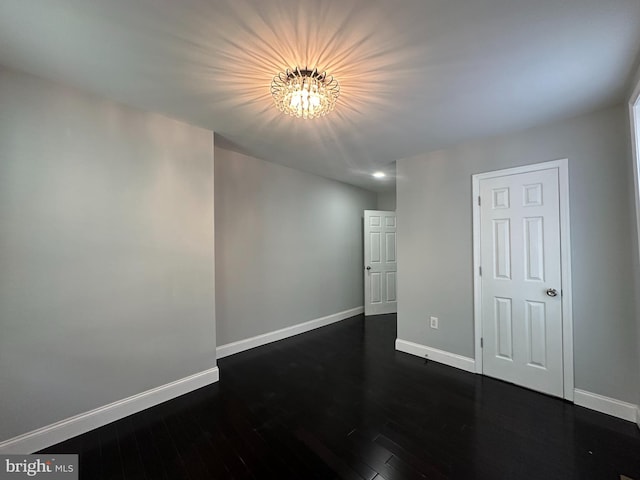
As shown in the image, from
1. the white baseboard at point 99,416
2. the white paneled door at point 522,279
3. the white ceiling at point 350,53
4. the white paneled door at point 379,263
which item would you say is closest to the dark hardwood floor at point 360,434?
the white baseboard at point 99,416

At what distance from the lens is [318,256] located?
4305 mm

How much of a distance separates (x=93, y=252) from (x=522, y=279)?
3683 millimetres

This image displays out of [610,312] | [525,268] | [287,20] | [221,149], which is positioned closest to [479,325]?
[525,268]

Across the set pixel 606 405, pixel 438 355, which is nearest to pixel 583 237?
pixel 606 405

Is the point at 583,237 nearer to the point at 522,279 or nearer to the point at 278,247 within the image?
the point at 522,279

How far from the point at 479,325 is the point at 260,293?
2.60 metres

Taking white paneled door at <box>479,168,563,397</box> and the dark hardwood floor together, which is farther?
white paneled door at <box>479,168,563,397</box>

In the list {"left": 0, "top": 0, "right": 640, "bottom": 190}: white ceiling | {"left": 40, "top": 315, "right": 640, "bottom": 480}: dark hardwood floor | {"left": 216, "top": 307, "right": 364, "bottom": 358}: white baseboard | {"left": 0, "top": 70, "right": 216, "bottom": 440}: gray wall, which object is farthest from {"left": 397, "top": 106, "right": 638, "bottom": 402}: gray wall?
{"left": 0, "top": 70, "right": 216, "bottom": 440}: gray wall

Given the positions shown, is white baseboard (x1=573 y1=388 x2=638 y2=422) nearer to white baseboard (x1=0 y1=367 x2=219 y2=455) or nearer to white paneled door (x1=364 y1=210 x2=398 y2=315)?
white paneled door (x1=364 y1=210 x2=398 y2=315)

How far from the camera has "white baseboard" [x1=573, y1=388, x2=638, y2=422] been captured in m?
1.98

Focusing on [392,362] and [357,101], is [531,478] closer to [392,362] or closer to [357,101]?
[392,362]

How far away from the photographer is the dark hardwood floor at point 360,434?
1577 millimetres

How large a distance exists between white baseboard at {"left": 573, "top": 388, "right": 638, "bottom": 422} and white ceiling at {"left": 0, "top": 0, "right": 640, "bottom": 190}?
7.64 ft

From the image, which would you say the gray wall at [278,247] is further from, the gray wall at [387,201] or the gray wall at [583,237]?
the gray wall at [583,237]
